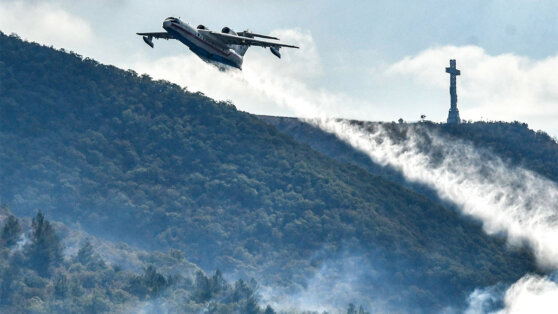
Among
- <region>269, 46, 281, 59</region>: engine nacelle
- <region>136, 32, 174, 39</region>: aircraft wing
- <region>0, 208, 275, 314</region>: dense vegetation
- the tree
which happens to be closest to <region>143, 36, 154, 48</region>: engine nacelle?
<region>136, 32, 174, 39</region>: aircraft wing

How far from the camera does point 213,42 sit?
133500mm

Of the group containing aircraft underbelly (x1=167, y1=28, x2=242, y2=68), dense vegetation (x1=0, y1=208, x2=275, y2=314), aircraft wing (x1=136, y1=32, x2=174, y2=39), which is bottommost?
dense vegetation (x1=0, y1=208, x2=275, y2=314)

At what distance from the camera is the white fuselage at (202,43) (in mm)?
130750

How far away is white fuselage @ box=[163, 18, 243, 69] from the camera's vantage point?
131 metres

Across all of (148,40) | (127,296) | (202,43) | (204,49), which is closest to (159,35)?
(148,40)

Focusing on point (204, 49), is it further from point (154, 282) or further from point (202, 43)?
point (154, 282)

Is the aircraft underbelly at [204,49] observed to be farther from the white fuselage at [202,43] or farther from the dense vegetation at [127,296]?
the dense vegetation at [127,296]

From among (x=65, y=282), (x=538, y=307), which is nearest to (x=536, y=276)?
(x=538, y=307)

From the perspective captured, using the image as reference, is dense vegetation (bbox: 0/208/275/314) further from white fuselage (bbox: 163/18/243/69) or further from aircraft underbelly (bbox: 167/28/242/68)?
white fuselage (bbox: 163/18/243/69)

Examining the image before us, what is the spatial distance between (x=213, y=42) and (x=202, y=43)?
1.27 m

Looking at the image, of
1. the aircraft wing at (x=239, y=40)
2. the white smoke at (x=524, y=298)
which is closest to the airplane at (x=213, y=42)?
the aircraft wing at (x=239, y=40)

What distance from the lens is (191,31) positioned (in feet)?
431

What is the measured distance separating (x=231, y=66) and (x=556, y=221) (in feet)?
259

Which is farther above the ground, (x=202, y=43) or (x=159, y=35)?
(x=159, y=35)
